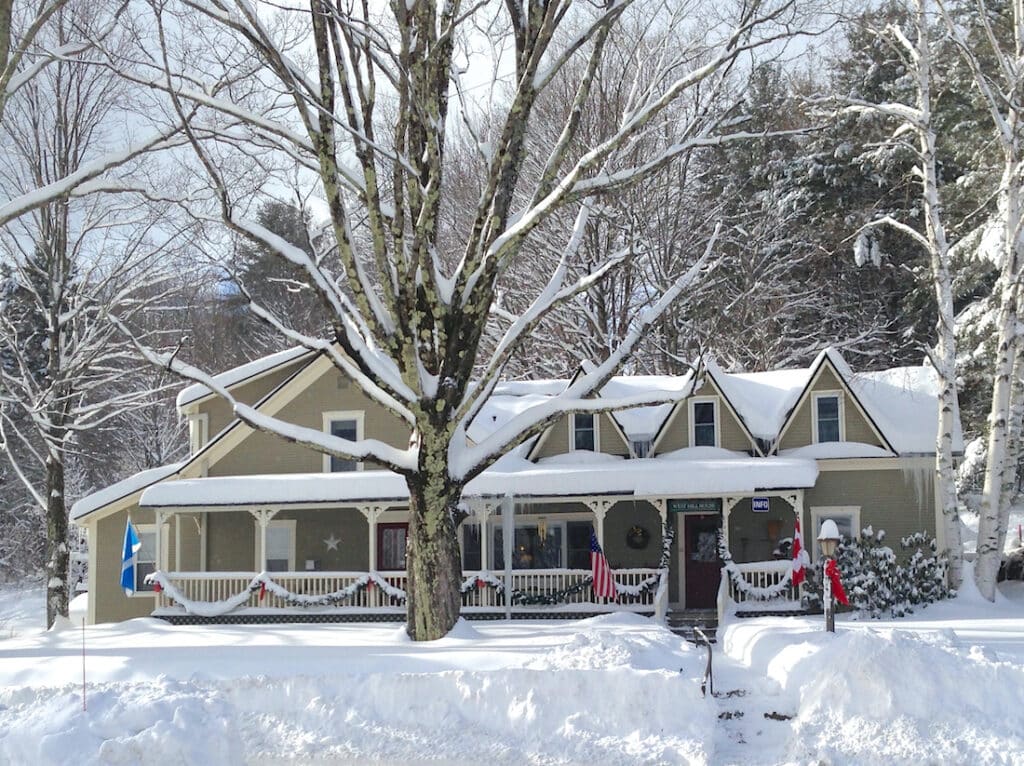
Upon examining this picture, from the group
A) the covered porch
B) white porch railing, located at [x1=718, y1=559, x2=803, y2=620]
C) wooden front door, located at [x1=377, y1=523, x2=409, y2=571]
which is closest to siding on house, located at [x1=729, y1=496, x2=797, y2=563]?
the covered porch

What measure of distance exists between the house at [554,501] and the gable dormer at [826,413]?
0.13 feet

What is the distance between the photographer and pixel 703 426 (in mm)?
25859

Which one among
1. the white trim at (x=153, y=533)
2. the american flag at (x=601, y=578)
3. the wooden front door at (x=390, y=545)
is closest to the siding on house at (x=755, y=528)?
the american flag at (x=601, y=578)

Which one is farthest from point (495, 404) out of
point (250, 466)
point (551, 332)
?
point (551, 332)

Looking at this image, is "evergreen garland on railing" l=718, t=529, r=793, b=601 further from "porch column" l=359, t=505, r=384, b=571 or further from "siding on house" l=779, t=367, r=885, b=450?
"porch column" l=359, t=505, r=384, b=571

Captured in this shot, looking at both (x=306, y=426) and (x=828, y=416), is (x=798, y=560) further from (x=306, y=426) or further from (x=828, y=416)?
(x=306, y=426)

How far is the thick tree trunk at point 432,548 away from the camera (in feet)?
51.2

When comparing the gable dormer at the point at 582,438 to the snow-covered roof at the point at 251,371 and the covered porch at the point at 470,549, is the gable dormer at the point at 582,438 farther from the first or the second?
the snow-covered roof at the point at 251,371

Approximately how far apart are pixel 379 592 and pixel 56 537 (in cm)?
752

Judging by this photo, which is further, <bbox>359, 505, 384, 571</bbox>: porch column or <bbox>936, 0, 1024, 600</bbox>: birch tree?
<bbox>359, 505, 384, 571</bbox>: porch column

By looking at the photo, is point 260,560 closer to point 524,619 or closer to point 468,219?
point 524,619

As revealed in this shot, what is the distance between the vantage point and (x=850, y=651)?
473 inches

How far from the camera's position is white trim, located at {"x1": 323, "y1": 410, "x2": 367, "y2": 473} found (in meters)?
26.5

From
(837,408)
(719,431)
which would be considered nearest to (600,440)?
(719,431)
